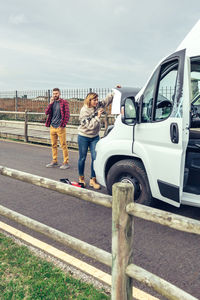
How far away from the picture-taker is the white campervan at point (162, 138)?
3.62 m

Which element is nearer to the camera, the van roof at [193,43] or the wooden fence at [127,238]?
the wooden fence at [127,238]

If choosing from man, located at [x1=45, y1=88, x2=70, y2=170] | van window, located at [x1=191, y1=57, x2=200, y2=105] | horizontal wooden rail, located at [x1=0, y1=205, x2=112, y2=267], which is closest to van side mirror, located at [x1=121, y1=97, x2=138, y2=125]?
van window, located at [x1=191, y1=57, x2=200, y2=105]

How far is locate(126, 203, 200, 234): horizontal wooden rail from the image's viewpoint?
1668 millimetres

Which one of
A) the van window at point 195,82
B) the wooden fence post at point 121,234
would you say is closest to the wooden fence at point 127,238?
the wooden fence post at point 121,234

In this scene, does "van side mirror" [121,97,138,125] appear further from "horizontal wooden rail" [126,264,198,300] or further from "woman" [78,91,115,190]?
"horizontal wooden rail" [126,264,198,300]

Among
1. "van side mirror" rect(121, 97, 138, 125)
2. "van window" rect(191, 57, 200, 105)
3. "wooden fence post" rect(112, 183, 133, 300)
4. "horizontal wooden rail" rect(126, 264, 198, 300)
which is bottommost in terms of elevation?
"horizontal wooden rail" rect(126, 264, 198, 300)

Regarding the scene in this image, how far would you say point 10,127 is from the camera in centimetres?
1557

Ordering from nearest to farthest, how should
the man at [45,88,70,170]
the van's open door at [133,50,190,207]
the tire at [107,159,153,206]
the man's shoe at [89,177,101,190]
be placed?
the van's open door at [133,50,190,207] → the tire at [107,159,153,206] → the man's shoe at [89,177,101,190] → the man at [45,88,70,170]

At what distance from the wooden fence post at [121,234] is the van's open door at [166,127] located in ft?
6.03

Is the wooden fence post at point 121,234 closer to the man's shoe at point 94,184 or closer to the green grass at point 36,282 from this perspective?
the green grass at point 36,282

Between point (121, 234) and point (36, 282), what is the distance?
130 centimetres

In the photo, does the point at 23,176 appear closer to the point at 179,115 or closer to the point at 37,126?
the point at 179,115

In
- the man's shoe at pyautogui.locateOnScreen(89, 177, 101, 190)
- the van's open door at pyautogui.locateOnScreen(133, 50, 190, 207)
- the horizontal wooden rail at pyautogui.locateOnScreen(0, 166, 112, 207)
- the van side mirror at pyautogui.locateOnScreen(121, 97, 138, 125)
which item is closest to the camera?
the horizontal wooden rail at pyautogui.locateOnScreen(0, 166, 112, 207)

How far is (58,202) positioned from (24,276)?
2.29 m
